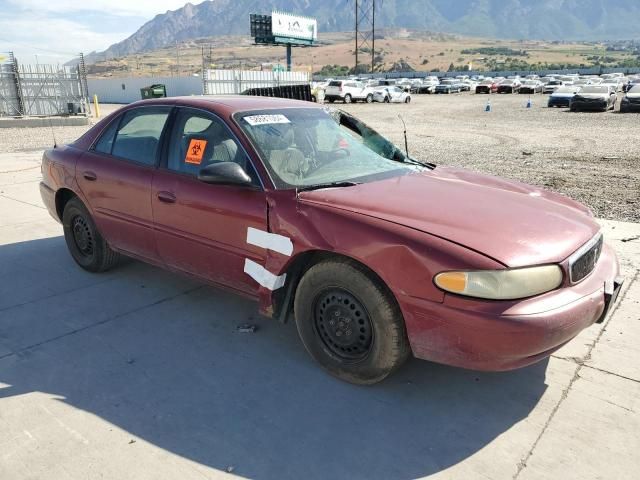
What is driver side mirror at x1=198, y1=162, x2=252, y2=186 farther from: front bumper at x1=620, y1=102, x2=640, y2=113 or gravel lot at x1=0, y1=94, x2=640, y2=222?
front bumper at x1=620, y1=102, x2=640, y2=113

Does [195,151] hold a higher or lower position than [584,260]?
higher

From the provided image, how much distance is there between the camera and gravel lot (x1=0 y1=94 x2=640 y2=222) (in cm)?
853

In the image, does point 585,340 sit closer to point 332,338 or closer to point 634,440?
point 634,440

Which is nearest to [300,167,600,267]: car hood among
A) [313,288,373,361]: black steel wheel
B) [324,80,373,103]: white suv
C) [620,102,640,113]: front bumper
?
[313,288,373,361]: black steel wheel

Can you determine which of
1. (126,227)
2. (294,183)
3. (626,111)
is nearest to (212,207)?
(294,183)

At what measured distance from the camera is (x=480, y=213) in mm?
2926

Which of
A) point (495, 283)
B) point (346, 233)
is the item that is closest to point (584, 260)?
point (495, 283)

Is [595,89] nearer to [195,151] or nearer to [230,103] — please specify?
[230,103]

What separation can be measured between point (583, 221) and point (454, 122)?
19.9 m

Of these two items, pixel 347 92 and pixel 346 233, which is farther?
pixel 347 92

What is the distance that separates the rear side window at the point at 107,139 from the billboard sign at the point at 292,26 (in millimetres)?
52587

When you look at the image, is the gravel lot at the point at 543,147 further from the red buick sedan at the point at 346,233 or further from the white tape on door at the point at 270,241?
the white tape on door at the point at 270,241

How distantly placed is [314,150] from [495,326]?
1.77 metres

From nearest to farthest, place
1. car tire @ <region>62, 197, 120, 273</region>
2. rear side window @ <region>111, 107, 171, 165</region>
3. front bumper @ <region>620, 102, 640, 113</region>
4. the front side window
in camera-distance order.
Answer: the front side window → rear side window @ <region>111, 107, 171, 165</region> → car tire @ <region>62, 197, 120, 273</region> → front bumper @ <region>620, 102, 640, 113</region>
